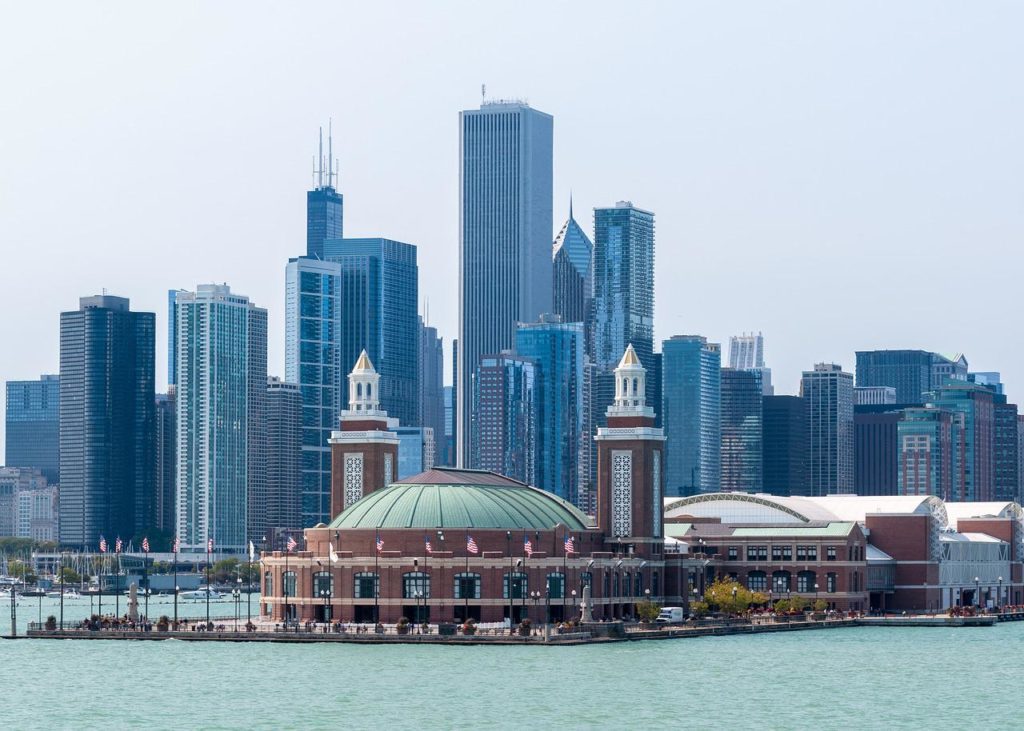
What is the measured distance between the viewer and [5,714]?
135 metres

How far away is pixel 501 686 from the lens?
148 m

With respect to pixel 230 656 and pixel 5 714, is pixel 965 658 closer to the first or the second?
pixel 230 656

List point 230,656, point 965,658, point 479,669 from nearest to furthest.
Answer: point 479,669 → point 230,656 → point 965,658

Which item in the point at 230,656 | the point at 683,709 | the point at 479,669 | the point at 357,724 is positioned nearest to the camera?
the point at 357,724

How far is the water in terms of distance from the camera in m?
132

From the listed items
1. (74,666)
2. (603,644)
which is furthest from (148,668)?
(603,644)

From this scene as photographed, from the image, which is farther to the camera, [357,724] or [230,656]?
[230,656]

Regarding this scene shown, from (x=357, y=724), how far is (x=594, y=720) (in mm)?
13163

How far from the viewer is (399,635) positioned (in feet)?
607

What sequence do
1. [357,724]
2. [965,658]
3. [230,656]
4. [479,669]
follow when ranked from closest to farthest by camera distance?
[357,724], [479,669], [230,656], [965,658]

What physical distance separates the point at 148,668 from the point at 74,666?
6.17 meters

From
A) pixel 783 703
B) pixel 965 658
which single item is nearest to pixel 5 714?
pixel 783 703

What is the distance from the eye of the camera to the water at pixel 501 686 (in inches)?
5212

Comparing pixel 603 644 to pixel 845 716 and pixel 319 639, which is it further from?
pixel 845 716
